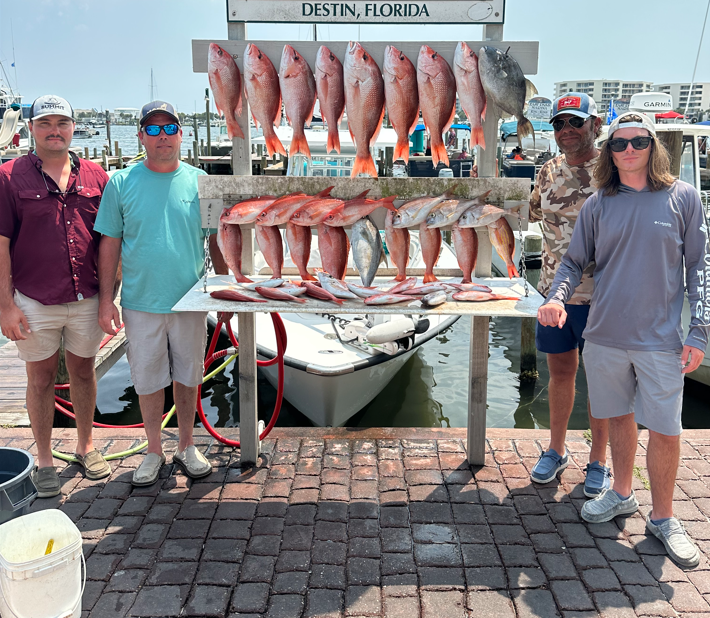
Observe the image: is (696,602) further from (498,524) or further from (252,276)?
(252,276)

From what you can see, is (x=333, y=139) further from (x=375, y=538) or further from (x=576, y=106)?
(x=375, y=538)

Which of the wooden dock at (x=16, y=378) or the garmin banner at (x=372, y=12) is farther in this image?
the wooden dock at (x=16, y=378)

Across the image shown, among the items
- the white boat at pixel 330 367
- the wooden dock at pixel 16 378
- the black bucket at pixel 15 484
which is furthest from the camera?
the white boat at pixel 330 367

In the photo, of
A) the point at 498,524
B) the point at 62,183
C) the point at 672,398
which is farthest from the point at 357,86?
the point at 498,524

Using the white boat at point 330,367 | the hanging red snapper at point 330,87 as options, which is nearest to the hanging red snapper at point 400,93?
the hanging red snapper at point 330,87

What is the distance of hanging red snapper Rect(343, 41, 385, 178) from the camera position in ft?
10.5

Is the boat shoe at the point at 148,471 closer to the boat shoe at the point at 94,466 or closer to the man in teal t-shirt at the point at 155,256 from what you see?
the man in teal t-shirt at the point at 155,256

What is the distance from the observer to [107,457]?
421cm

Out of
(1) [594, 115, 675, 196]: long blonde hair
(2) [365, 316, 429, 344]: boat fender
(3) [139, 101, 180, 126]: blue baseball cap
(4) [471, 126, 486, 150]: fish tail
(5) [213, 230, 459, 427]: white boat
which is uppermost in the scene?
(3) [139, 101, 180, 126]: blue baseball cap

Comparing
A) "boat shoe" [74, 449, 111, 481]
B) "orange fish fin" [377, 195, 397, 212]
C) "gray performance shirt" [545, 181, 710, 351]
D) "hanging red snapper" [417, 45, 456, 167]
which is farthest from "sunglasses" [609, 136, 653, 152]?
"boat shoe" [74, 449, 111, 481]

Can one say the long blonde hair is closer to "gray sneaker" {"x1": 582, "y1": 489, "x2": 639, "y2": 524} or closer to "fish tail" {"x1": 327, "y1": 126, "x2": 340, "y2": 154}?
"fish tail" {"x1": 327, "y1": 126, "x2": 340, "y2": 154}

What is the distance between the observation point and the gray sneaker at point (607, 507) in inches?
136

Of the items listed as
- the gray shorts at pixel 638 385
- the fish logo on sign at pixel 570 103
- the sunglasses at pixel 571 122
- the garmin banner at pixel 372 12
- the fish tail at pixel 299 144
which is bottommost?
the gray shorts at pixel 638 385

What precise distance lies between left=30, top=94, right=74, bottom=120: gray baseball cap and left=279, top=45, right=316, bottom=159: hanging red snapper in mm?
1435
